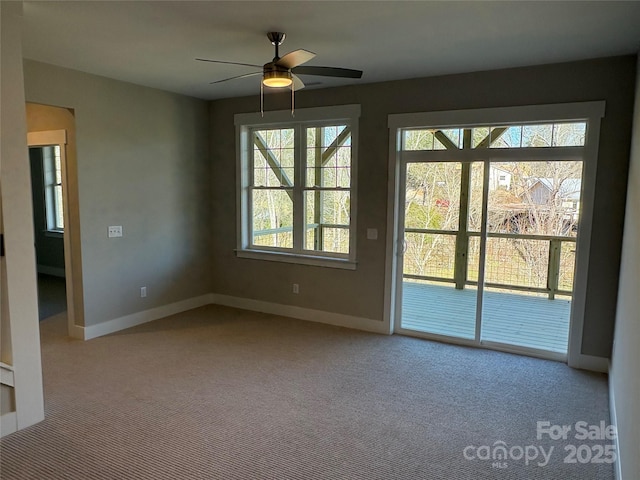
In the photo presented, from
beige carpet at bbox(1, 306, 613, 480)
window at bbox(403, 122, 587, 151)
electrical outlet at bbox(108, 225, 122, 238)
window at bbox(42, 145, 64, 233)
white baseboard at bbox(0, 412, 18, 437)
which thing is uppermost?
window at bbox(403, 122, 587, 151)

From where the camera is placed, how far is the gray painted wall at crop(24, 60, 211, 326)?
430cm

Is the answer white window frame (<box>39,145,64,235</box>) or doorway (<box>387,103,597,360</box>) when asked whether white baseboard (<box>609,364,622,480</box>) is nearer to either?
doorway (<box>387,103,597,360</box>)

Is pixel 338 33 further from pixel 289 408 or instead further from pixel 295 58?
pixel 289 408

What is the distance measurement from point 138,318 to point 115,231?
104 centimetres

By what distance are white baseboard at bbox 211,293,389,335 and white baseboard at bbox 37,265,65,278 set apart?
3.42 meters

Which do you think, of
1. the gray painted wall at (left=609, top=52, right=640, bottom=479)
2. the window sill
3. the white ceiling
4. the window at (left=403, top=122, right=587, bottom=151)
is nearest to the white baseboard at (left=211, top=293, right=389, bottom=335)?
the window sill

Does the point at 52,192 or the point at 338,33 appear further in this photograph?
the point at 52,192

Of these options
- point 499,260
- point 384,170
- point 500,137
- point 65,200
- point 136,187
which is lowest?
point 499,260

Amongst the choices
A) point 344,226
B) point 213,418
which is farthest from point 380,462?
point 344,226

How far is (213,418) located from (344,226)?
2694 mm

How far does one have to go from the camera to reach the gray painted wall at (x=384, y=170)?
11.8ft

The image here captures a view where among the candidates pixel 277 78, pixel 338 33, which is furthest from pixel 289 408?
pixel 338 33

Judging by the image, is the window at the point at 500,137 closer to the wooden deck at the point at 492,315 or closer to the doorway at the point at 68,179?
the wooden deck at the point at 492,315

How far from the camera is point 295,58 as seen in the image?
109 inches
